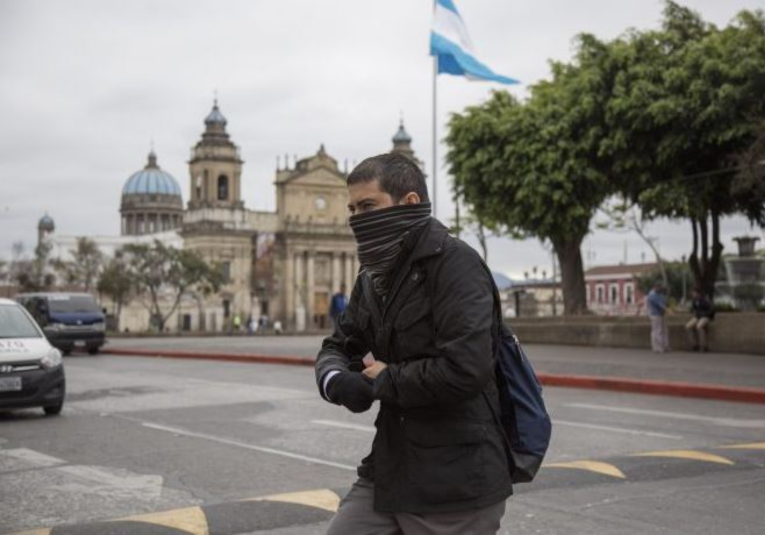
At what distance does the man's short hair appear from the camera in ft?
11.5

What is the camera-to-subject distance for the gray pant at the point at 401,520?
10.9 ft

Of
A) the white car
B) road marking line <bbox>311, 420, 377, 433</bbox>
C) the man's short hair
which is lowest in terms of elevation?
road marking line <bbox>311, 420, 377, 433</bbox>

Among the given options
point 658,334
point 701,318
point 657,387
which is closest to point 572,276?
point 658,334

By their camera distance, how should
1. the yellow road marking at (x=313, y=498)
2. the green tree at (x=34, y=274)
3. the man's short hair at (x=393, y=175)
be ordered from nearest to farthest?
the man's short hair at (x=393, y=175) < the yellow road marking at (x=313, y=498) < the green tree at (x=34, y=274)

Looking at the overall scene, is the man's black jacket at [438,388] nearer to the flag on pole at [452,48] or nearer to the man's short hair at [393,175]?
the man's short hair at [393,175]

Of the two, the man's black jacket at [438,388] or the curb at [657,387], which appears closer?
the man's black jacket at [438,388]

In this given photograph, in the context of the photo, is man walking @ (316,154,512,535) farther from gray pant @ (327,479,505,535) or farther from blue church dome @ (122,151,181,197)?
blue church dome @ (122,151,181,197)

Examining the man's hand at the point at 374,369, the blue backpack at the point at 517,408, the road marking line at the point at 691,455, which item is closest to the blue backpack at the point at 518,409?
the blue backpack at the point at 517,408

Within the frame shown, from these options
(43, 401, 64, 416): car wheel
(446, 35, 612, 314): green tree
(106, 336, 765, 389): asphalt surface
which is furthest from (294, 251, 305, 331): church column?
(43, 401, 64, 416): car wheel

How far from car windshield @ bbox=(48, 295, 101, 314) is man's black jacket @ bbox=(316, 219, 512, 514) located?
90.6 ft

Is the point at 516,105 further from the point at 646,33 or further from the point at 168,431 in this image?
the point at 168,431

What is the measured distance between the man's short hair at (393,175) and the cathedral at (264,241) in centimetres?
9393

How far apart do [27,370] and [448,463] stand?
10.2m

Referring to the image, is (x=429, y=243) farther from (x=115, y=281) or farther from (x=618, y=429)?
(x=115, y=281)
